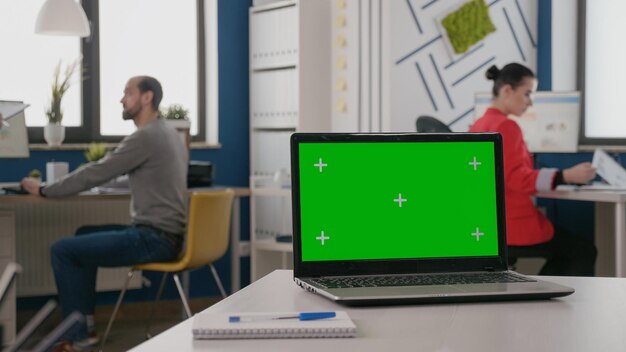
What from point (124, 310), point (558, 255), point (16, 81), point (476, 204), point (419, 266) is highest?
point (16, 81)

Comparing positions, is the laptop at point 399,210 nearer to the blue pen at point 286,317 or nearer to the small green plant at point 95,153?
the blue pen at point 286,317

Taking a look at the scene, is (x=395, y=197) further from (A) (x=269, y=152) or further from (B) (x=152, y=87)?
(A) (x=269, y=152)

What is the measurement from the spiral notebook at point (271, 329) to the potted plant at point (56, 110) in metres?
4.19

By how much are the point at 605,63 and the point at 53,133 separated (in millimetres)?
3426

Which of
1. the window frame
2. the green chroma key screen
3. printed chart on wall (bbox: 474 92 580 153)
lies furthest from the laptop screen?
the window frame

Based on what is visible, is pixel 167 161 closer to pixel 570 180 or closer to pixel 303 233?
pixel 570 180

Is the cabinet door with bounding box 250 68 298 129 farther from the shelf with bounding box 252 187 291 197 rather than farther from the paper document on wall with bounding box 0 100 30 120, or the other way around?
the paper document on wall with bounding box 0 100 30 120

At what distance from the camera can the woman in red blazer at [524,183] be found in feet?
12.9

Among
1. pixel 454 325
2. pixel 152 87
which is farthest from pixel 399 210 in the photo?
pixel 152 87

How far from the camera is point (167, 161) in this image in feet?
14.1

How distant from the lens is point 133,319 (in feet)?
17.8

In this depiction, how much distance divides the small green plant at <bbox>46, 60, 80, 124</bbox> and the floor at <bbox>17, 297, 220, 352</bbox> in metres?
1.08

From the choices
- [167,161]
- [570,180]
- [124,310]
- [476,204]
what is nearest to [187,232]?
[167,161]

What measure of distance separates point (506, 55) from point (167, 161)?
2.46 meters
